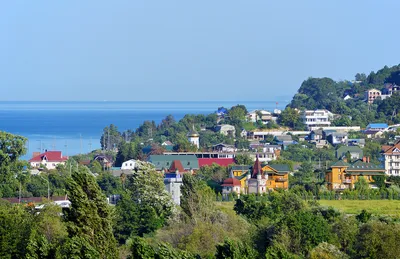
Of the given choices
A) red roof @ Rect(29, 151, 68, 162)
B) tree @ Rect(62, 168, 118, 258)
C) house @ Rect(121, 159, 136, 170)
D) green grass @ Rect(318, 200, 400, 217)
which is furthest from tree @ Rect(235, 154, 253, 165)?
tree @ Rect(62, 168, 118, 258)

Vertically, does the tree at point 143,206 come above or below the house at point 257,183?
above

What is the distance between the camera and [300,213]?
891 inches

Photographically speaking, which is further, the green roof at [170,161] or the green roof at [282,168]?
the green roof at [170,161]

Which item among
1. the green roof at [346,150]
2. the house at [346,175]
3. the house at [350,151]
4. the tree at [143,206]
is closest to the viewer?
the tree at [143,206]

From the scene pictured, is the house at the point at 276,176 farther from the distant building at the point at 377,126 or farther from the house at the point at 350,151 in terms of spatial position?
the distant building at the point at 377,126

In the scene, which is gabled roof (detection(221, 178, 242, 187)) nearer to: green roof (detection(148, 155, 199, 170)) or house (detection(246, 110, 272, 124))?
green roof (detection(148, 155, 199, 170))

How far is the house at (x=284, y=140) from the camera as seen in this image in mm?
51062

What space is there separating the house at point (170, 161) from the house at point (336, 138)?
11.8m

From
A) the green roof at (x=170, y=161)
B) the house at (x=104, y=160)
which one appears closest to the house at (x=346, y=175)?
the green roof at (x=170, y=161)

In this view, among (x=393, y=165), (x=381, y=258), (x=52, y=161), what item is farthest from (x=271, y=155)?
(x=381, y=258)

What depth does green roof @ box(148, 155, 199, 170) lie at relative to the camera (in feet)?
138

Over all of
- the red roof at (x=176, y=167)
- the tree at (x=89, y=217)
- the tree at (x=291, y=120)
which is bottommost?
the red roof at (x=176, y=167)

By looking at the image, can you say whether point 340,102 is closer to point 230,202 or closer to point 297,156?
point 297,156

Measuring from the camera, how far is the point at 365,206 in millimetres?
31156
